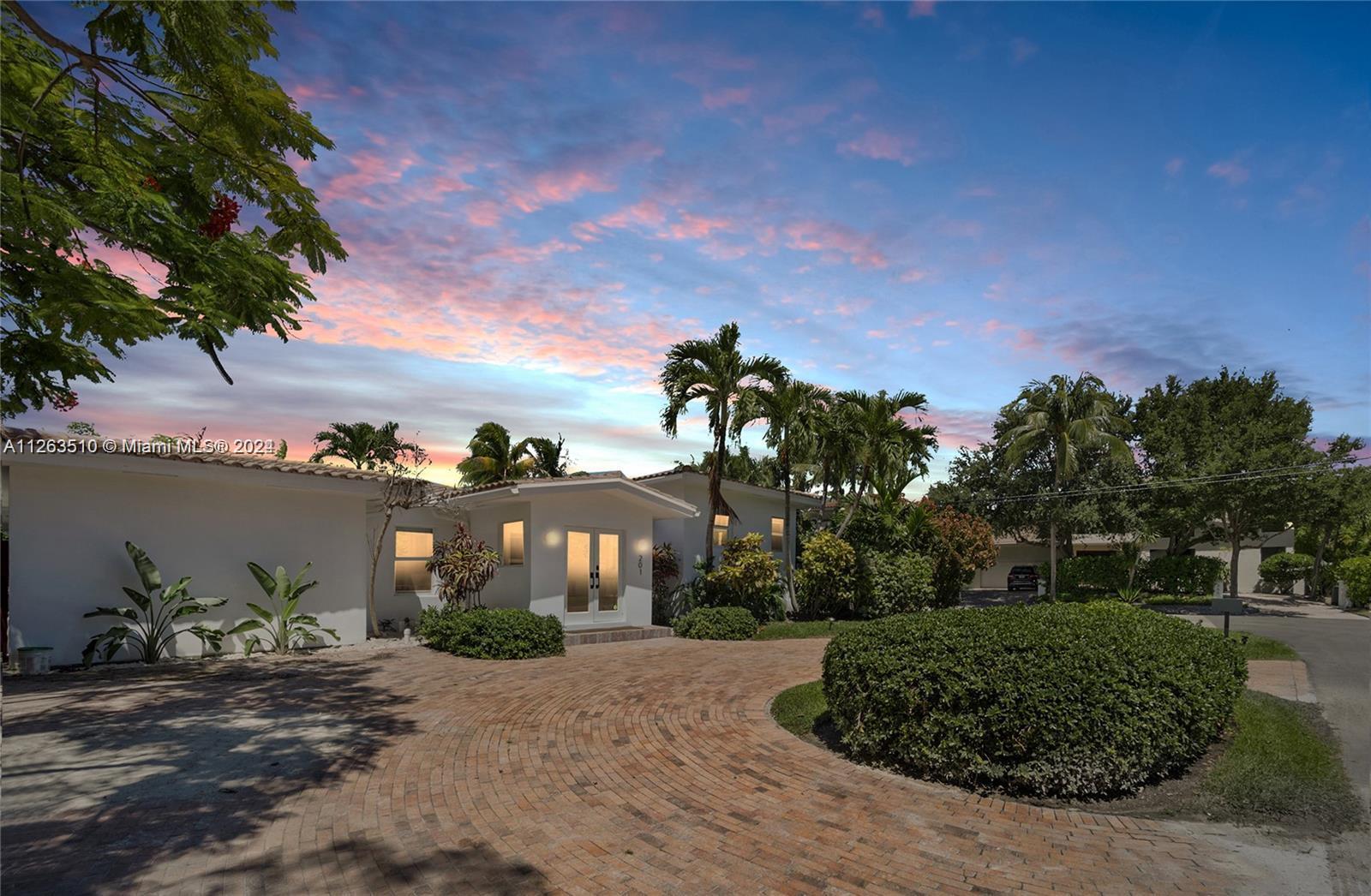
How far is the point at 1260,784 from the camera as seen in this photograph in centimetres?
558

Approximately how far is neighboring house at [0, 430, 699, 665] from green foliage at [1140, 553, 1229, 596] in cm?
2587

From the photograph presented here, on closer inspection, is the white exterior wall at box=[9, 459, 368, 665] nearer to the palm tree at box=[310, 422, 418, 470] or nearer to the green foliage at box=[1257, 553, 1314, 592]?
the palm tree at box=[310, 422, 418, 470]

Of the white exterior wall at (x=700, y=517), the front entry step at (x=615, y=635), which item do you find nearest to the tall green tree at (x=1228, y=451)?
the white exterior wall at (x=700, y=517)

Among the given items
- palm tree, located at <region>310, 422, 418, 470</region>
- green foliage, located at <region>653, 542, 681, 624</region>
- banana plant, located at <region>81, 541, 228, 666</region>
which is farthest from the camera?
palm tree, located at <region>310, 422, 418, 470</region>

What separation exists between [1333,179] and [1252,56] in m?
1.72

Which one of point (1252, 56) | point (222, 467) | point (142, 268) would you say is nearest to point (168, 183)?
point (142, 268)

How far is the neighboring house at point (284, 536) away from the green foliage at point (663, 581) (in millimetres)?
916

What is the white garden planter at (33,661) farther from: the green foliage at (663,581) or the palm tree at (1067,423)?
the palm tree at (1067,423)

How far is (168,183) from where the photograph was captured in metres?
5.08

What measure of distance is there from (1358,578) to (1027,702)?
31.7m

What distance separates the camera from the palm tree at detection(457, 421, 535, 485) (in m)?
28.0

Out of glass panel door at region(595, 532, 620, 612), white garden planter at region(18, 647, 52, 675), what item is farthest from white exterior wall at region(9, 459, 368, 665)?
glass panel door at region(595, 532, 620, 612)

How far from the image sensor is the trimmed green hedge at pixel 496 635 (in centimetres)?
1180

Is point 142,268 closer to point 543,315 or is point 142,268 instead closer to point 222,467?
point 222,467
